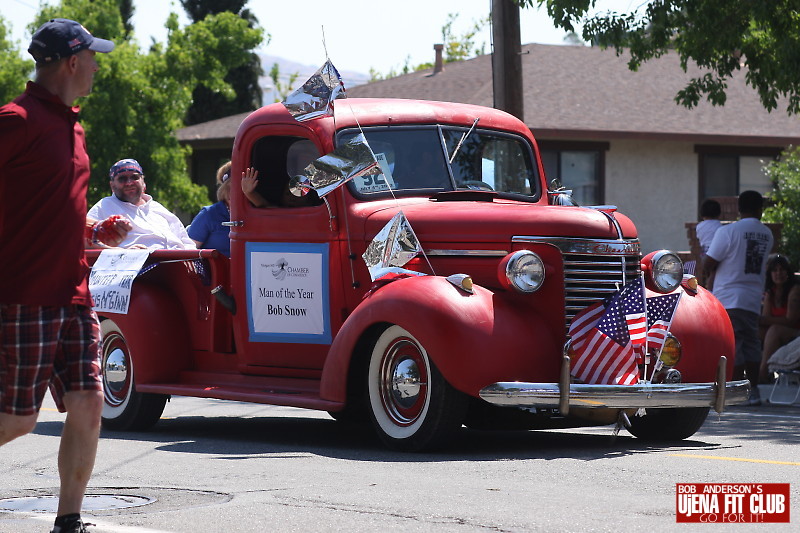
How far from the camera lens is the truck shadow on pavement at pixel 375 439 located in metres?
8.32

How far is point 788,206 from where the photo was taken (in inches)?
751

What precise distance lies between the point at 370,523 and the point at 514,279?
2763 mm

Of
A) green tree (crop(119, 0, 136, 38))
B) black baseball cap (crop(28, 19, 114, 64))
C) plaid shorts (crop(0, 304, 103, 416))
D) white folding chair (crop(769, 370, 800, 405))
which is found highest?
green tree (crop(119, 0, 136, 38))

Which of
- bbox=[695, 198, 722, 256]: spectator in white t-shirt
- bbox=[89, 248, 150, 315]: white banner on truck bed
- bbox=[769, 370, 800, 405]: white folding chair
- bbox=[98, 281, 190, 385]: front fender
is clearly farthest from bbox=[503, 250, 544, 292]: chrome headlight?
bbox=[695, 198, 722, 256]: spectator in white t-shirt

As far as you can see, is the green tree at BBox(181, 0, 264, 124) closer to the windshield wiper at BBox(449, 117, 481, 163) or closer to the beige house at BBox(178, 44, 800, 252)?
the beige house at BBox(178, 44, 800, 252)

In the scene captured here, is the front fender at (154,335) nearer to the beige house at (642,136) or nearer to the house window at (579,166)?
the beige house at (642,136)

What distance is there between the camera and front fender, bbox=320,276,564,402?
26.1ft

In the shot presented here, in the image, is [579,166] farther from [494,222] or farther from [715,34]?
[494,222]

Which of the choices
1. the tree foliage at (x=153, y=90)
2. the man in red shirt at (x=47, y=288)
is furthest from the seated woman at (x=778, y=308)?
the tree foliage at (x=153, y=90)

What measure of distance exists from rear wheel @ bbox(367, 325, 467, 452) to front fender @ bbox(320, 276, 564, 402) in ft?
0.47

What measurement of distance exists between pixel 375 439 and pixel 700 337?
223cm

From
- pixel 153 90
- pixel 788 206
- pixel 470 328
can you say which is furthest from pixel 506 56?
pixel 153 90

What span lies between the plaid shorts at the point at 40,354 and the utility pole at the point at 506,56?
10.3 meters

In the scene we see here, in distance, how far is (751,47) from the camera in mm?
14938
